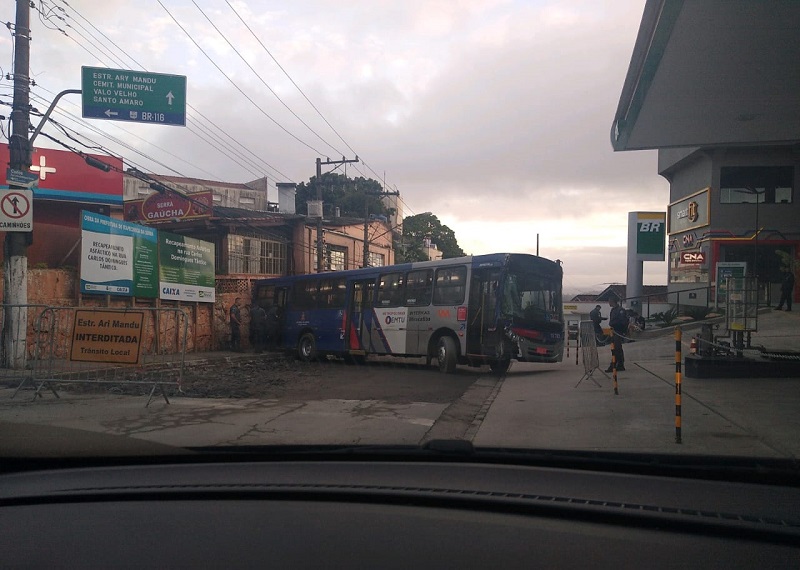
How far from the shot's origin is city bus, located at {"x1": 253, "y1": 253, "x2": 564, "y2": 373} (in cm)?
1538

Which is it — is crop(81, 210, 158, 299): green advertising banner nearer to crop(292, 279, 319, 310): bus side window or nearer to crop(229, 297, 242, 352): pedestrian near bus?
crop(229, 297, 242, 352): pedestrian near bus

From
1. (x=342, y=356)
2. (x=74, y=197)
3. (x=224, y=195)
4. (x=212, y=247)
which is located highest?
(x=224, y=195)

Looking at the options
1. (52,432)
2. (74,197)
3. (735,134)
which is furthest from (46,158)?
(735,134)

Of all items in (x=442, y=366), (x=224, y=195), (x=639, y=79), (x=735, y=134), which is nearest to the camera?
(x=639, y=79)

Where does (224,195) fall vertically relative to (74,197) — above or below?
above

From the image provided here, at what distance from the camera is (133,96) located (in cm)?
1418

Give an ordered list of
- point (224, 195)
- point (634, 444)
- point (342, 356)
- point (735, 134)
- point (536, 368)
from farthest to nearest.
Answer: point (224, 195) → point (342, 356) → point (536, 368) → point (735, 134) → point (634, 444)

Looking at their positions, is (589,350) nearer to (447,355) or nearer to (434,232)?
(447,355)

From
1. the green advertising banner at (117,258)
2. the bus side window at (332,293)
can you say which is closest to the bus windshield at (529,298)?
the bus side window at (332,293)

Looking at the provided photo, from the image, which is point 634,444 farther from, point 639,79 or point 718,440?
point 639,79

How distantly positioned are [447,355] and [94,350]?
835cm

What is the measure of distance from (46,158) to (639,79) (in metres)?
23.4

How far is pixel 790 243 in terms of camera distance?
1187 inches

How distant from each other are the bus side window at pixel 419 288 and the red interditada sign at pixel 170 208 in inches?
489
